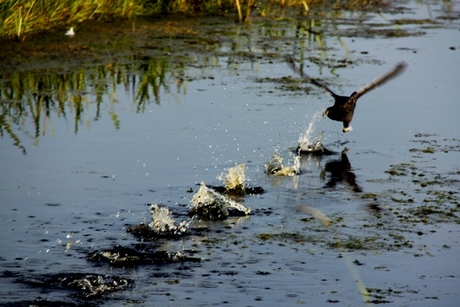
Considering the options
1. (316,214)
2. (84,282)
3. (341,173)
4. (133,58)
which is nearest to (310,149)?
(341,173)

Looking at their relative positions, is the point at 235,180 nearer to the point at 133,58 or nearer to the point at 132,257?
the point at 132,257

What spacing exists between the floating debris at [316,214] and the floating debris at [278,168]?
95 centimetres

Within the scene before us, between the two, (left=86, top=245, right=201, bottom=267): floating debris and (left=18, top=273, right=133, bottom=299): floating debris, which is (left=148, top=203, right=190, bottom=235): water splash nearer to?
(left=86, top=245, right=201, bottom=267): floating debris

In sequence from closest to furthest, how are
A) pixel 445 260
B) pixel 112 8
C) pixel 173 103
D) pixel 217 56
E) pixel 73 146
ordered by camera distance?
pixel 445 260
pixel 73 146
pixel 173 103
pixel 217 56
pixel 112 8

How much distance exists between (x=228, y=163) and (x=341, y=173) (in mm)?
952

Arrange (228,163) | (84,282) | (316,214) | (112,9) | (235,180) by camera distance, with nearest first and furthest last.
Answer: (84,282) < (316,214) < (235,180) < (228,163) < (112,9)

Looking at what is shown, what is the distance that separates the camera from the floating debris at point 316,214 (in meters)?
6.70

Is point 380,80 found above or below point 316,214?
above

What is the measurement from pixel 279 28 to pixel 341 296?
9942 millimetres

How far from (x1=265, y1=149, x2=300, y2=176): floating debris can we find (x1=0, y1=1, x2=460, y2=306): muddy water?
88 millimetres

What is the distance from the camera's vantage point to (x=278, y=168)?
808 cm

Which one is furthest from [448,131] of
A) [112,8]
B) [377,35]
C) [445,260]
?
[112,8]

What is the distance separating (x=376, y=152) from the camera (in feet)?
28.5

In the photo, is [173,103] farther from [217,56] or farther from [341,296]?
[341,296]
